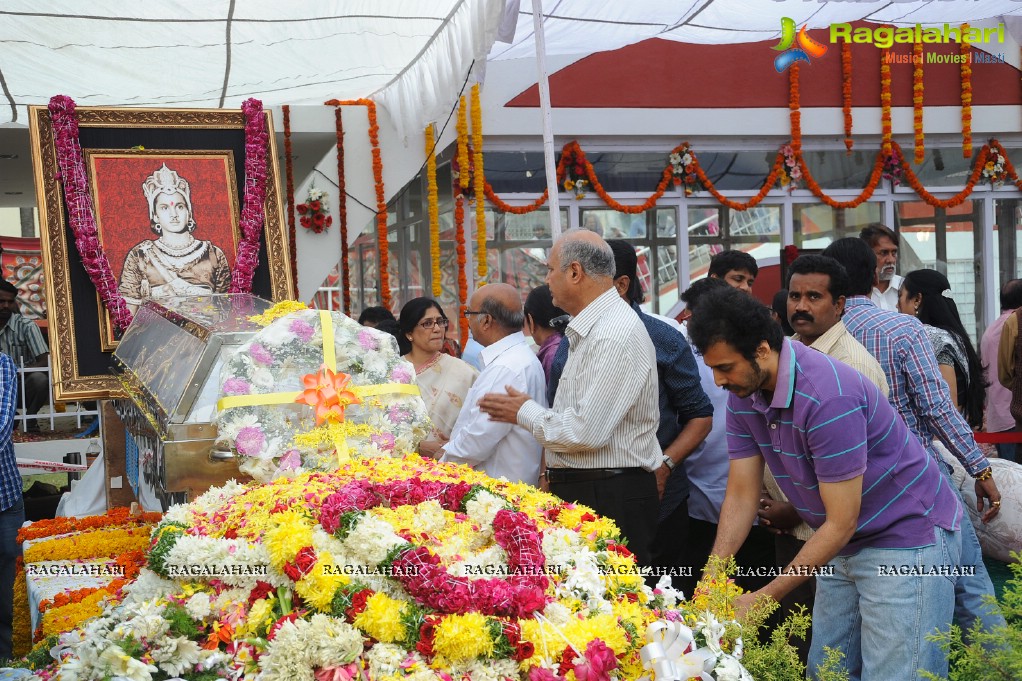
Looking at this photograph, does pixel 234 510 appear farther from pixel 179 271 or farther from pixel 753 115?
pixel 753 115

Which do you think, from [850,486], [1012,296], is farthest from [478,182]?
[850,486]

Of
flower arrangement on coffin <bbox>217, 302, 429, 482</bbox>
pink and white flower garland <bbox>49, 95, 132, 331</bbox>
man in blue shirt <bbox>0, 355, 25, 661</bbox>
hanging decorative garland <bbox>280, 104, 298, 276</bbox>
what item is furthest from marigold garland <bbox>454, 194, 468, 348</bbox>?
flower arrangement on coffin <bbox>217, 302, 429, 482</bbox>

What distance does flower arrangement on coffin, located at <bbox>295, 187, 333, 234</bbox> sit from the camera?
8.33 meters

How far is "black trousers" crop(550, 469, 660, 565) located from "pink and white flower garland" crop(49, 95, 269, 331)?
2.72 meters

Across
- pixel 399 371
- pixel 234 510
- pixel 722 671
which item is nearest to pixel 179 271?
pixel 399 371

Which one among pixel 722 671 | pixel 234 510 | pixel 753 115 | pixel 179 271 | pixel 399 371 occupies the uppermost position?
pixel 753 115

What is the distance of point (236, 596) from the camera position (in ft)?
6.84

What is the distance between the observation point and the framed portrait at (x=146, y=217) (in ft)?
16.5

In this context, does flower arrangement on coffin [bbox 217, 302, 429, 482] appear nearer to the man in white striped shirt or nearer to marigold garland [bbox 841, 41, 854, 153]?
the man in white striped shirt

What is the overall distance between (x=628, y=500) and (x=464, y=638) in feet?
6.09

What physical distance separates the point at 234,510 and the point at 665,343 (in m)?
2.15

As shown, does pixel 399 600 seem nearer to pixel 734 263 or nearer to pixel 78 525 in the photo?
pixel 78 525

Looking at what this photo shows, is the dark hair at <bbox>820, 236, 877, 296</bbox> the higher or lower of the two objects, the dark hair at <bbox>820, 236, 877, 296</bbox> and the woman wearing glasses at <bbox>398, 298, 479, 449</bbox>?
the higher

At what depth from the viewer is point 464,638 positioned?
1.73 m
